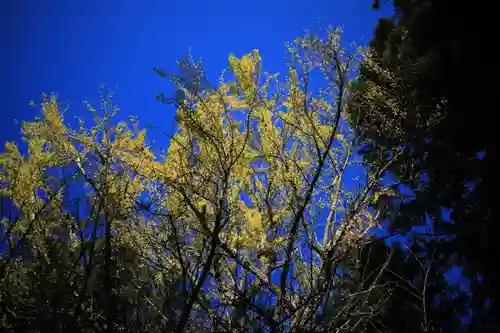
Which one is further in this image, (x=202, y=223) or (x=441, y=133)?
(x=441, y=133)

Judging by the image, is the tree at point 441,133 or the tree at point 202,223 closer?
the tree at point 202,223

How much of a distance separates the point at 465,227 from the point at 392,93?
2.02 meters

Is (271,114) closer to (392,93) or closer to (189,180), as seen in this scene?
(189,180)

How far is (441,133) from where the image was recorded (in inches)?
197

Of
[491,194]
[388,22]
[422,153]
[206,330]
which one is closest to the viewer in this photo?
[206,330]

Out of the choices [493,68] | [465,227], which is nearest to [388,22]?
[493,68]

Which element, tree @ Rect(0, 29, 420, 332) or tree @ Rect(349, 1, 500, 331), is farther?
tree @ Rect(349, 1, 500, 331)

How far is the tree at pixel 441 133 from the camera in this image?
4230 millimetres

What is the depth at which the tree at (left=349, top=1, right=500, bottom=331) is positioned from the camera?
4.23 metres

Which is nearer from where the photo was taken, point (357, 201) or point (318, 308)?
point (318, 308)

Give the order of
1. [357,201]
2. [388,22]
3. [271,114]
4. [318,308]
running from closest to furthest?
[318,308], [357,201], [271,114], [388,22]

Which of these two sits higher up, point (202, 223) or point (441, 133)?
point (441, 133)

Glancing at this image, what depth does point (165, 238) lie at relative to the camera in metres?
A: 3.05

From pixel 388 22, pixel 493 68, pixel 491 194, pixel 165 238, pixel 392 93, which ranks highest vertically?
pixel 388 22
